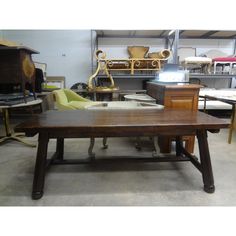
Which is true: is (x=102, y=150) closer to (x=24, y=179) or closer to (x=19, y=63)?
(x=24, y=179)

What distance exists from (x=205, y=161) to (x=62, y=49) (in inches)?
164

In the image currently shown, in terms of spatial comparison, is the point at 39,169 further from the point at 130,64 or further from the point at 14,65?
the point at 130,64

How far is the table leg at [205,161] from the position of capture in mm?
1410

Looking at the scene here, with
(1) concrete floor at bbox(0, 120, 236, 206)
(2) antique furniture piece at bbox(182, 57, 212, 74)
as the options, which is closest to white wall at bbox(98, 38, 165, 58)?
(2) antique furniture piece at bbox(182, 57, 212, 74)

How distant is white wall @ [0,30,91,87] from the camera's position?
449cm

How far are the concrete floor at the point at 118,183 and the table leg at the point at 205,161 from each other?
6 cm

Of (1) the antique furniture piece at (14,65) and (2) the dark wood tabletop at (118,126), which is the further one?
(1) the antique furniture piece at (14,65)

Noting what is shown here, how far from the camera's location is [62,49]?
15.0ft

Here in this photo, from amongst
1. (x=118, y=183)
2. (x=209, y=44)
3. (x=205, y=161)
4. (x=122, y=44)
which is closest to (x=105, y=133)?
(x=118, y=183)

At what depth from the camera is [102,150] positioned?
2.27 meters

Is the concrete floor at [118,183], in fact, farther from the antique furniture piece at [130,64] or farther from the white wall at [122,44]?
the white wall at [122,44]

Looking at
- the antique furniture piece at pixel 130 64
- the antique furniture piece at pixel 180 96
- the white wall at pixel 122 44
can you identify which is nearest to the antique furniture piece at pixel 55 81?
the white wall at pixel 122 44
